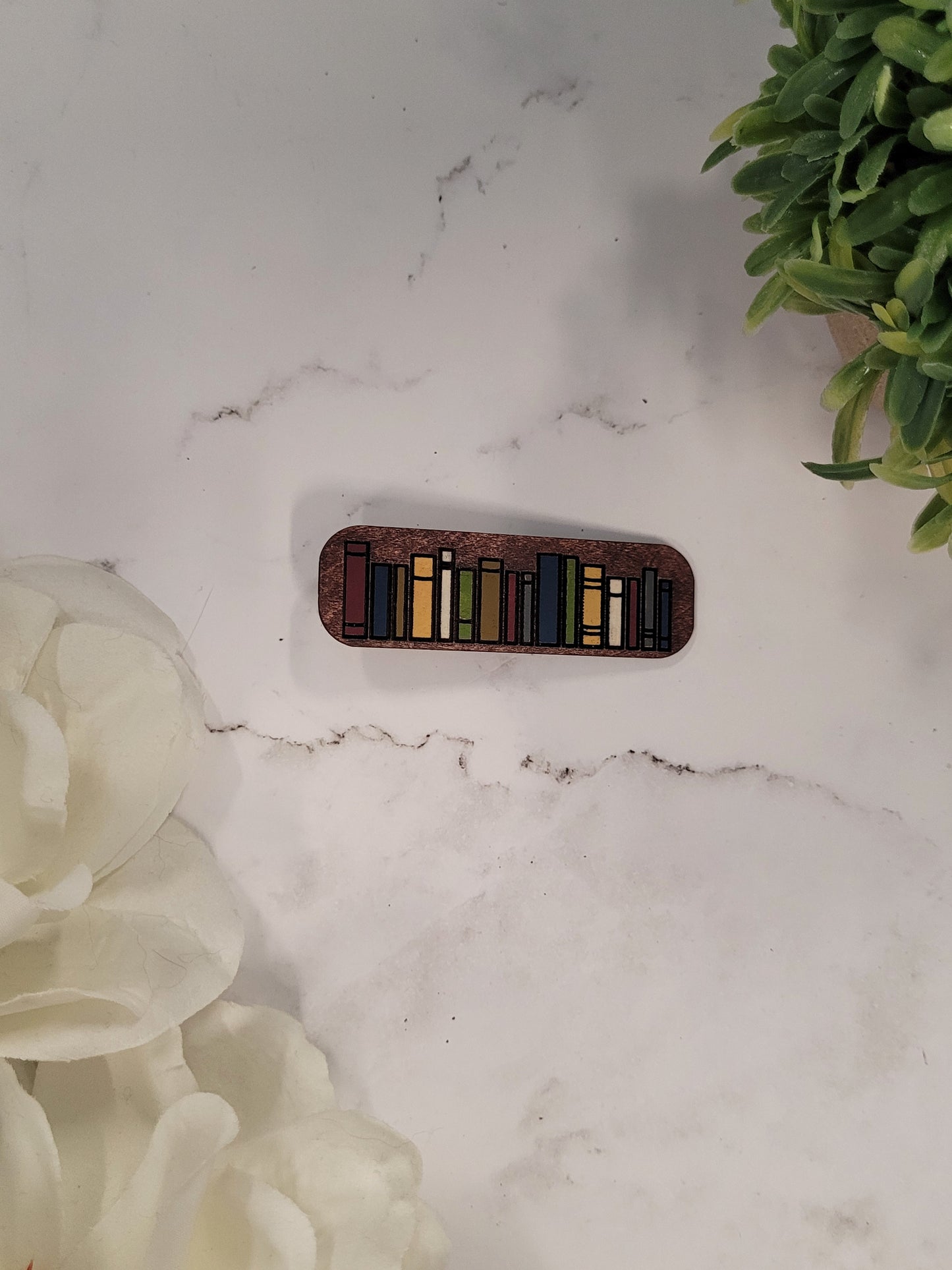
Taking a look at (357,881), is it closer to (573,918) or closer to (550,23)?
(573,918)

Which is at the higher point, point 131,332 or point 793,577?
point 131,332

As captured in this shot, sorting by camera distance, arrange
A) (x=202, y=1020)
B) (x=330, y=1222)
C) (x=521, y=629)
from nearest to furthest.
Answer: (x=330, y=1222), (x=202, y=1020), (x=521, y=629)

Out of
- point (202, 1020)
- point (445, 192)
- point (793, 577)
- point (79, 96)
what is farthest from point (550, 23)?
point (202, 1020)

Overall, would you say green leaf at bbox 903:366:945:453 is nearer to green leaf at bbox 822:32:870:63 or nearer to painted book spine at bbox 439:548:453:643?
green leaf at bbox 822:32:870:63

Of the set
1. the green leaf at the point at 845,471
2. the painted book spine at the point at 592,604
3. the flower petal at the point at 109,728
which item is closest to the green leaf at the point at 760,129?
the green leaf at the point at 845,471

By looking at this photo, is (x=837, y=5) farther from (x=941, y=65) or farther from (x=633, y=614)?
(x=633, y=614)

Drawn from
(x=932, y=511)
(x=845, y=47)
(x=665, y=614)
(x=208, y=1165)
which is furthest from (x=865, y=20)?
(x=208, y=1165)
